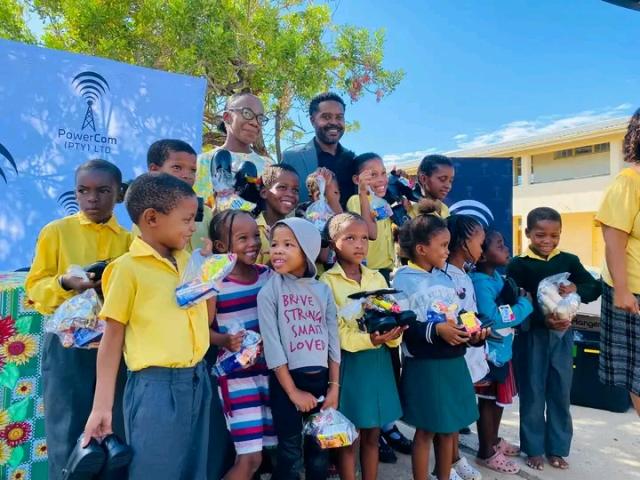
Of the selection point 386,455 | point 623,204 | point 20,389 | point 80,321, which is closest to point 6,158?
point 20,389

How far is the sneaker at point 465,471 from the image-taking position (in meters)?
2.80

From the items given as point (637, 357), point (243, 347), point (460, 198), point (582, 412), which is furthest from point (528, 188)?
point (243, 347)

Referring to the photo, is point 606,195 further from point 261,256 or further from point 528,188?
point 528,188

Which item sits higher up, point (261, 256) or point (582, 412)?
point (261, 256)

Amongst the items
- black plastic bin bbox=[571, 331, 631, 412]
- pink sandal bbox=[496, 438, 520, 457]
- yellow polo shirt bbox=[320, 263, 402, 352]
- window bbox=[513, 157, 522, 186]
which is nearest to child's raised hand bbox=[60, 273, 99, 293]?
yellow polo shirt bbox=[320, 263, 402, 352]

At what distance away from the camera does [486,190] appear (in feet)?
18.0

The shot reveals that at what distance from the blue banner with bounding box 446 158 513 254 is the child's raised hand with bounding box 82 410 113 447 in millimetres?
4501

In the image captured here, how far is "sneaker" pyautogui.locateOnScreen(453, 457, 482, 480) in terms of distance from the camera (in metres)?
2.80

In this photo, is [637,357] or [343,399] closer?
[343,399]

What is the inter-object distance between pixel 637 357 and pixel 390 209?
1777mm

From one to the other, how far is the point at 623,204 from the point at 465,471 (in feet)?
6.24

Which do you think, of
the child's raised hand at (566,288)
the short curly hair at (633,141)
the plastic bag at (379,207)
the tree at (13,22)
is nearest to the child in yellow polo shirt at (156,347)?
the plastic bag at (379,207)

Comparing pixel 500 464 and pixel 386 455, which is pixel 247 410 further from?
pixel 500 464

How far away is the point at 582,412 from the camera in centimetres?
417
